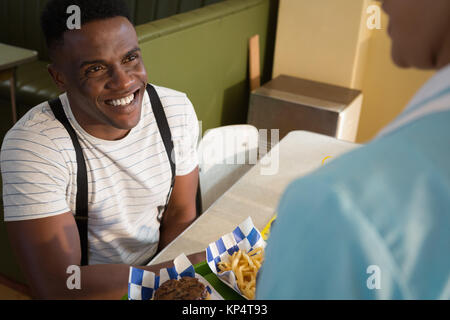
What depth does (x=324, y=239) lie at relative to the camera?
0.32 meters

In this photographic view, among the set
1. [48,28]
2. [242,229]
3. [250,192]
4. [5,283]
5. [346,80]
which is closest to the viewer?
[242,229]

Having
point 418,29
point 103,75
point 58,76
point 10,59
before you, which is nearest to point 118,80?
point 103,75

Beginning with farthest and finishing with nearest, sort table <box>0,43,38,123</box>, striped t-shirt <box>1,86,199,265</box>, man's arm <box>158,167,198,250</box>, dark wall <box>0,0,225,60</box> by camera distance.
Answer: dark wall <box>0,0,225,60</box> → table <box>0,43,38,123</box> → man's arm <box>158,167,198,250</box> → striped t-shirt <box>1,86,199,265</box>

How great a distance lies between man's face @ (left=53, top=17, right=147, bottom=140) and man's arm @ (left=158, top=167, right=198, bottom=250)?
0.27 metres

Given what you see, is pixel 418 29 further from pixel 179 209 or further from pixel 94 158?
pixel 179 209

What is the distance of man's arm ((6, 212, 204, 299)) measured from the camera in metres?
1.11

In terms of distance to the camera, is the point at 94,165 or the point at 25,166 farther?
the point at 94,165

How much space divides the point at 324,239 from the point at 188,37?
2180 millimetres

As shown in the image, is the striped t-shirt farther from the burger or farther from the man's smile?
the burger

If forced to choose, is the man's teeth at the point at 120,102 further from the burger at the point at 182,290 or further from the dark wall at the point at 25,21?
the dark wall at the point at 25,21

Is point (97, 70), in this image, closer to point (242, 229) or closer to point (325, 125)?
point (242, 229)

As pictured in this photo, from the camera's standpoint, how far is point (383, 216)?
306 mm

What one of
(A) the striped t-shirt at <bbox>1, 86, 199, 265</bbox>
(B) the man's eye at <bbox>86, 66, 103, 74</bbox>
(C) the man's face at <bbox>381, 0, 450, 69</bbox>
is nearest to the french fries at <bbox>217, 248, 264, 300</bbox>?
(A) the striped t-shirt at <bbox>1, 86, 199, 265</bbox>

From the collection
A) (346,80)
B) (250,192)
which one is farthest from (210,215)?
(346,80)
